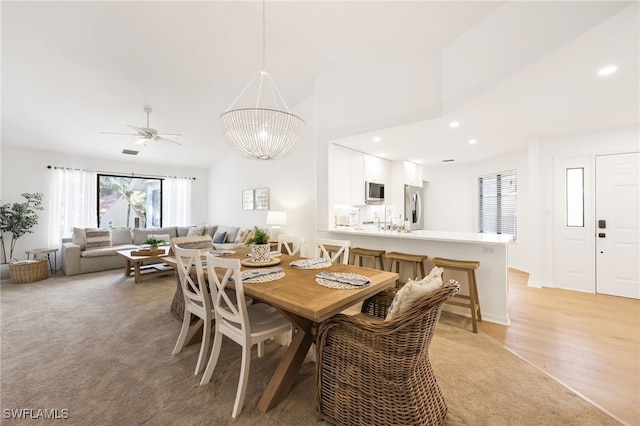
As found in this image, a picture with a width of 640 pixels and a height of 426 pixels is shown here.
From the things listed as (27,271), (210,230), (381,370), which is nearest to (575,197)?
(381,370)

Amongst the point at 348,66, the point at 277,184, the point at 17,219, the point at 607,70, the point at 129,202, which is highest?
the point at 348,66

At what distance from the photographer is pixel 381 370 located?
136cm

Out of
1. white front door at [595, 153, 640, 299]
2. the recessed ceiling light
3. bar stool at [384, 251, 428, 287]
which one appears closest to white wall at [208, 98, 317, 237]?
bar stool at [384, 251, 428, 287]

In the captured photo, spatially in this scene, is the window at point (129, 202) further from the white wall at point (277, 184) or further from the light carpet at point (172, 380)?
the light carpet at point (172, 380)

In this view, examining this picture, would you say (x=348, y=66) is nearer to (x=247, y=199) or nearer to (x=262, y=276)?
(x=262, y=276)

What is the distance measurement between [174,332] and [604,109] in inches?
217

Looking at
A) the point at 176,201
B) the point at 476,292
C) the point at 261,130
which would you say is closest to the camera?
the point at 261,130

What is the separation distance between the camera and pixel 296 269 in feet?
7.42

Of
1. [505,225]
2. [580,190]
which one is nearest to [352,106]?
[580,190]

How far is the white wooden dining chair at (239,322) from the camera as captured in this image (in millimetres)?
1578

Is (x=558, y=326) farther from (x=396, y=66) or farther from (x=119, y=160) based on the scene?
(x=119, y=160)

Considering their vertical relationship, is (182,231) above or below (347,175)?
below

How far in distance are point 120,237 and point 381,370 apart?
6.78 m

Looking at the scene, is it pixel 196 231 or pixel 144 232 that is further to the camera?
pixel 196 231
